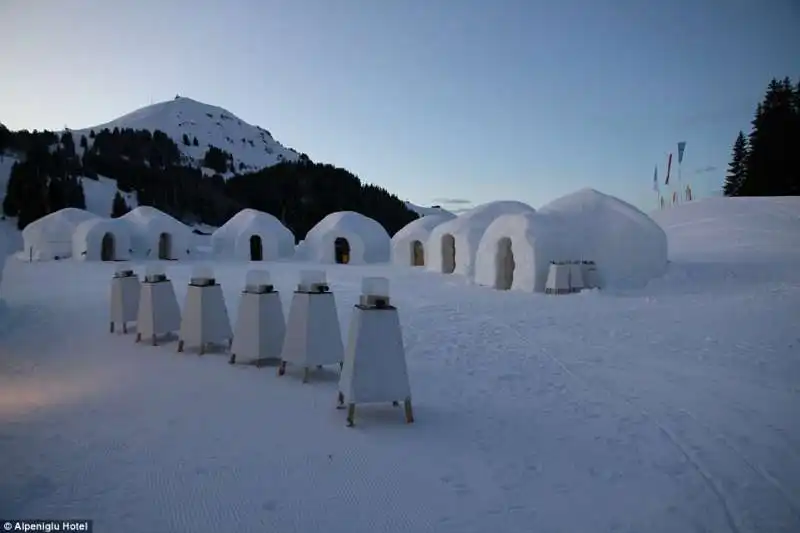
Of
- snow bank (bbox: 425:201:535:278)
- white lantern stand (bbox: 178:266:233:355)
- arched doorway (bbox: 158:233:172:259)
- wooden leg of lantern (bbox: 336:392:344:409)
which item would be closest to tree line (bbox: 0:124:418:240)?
arched doorway (bbox: 158:233:172:259)

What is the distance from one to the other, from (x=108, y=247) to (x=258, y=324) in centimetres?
2317

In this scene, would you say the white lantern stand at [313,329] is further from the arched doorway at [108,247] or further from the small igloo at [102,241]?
the arched doorway at [108,247]

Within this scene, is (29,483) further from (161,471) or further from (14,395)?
(14,395)

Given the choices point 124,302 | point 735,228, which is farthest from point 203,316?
point 735,228

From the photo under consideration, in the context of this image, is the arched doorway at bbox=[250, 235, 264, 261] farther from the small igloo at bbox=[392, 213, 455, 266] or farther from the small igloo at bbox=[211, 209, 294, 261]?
the small igloo at bbox=[392, 213, 455, 266]

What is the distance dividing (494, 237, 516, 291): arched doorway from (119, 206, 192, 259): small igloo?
1819 cm

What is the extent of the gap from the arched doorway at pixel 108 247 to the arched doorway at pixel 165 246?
240 centimetres

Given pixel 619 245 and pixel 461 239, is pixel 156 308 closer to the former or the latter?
pixel 619 245

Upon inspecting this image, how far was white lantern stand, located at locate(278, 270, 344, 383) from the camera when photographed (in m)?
5.78

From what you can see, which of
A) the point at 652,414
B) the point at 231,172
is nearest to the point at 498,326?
the point at 652,414

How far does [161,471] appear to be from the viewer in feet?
11.8

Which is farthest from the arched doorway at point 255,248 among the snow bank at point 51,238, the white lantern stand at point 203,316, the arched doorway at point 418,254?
the white lantern stand at point 203,316

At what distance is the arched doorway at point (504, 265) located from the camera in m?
15.5

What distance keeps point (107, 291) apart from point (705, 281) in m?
14.5
